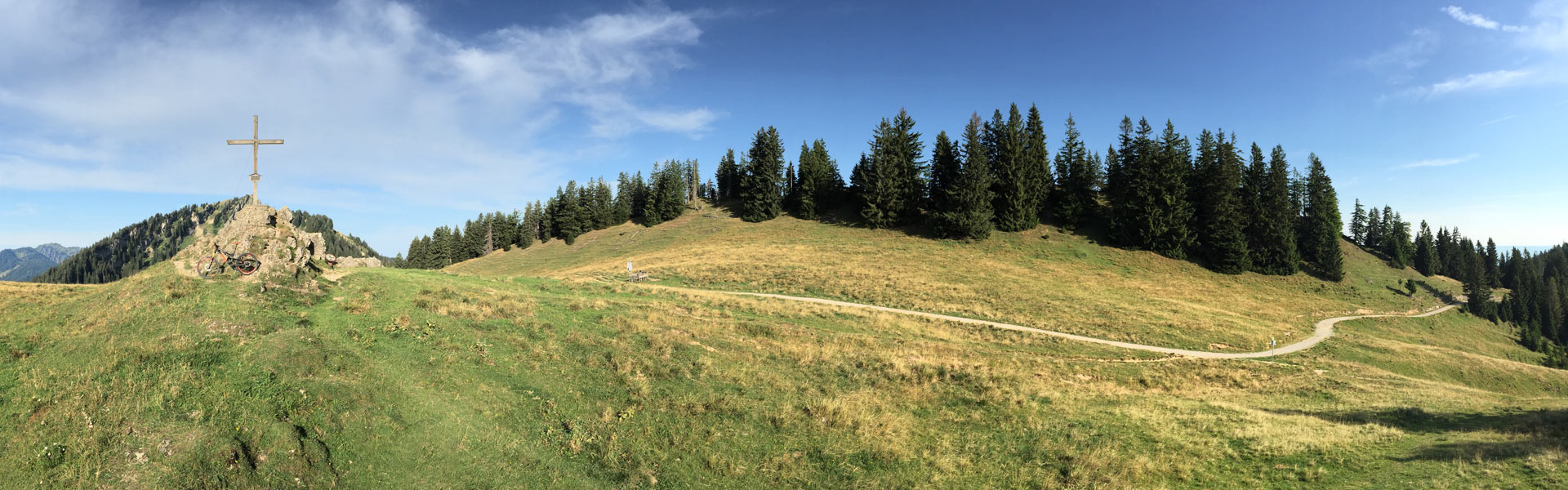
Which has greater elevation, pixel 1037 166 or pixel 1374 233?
pixel 1037 166

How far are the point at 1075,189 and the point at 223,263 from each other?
8013cm

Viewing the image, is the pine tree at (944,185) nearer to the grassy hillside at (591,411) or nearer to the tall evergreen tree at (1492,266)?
the grassy hillside at (591,411)

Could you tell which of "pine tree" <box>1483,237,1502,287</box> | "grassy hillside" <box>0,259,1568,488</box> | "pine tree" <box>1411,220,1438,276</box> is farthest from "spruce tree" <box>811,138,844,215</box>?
"pine tree" <box>1483,237,1502,287</box>

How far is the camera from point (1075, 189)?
72.9 metres

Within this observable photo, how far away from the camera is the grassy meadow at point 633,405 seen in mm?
9234

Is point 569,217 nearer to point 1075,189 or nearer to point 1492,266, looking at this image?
point 1075,189

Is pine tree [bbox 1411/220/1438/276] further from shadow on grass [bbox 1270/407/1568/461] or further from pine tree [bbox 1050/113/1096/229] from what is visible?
shadow on grass [bbox 1270/407/1568/461]

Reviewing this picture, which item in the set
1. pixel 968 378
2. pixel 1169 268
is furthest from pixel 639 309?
pixel 1169 268

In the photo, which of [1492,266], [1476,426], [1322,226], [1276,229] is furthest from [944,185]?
[1492,266]

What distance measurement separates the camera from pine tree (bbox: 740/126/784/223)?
8719cm

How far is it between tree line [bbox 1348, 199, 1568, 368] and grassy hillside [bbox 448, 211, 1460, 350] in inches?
192

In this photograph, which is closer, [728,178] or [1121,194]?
[1121,194]

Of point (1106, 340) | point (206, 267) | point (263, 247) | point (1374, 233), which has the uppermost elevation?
point (1374, 233)

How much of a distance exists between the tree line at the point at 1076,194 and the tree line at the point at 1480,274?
26.3 meters
